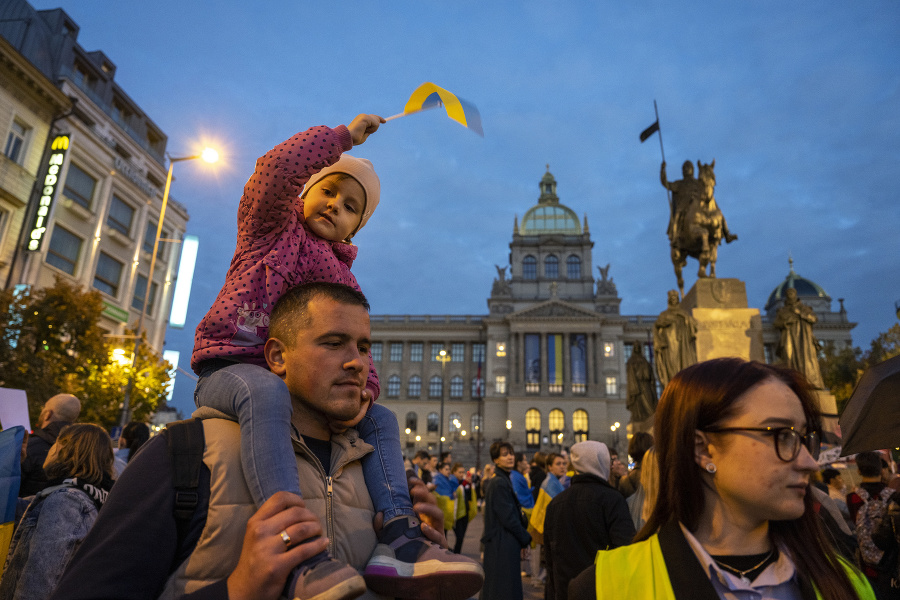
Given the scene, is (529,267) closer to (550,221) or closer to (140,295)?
(550,221)

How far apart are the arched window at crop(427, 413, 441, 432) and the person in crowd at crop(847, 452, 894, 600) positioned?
212 feet

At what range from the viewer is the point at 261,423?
160 cm

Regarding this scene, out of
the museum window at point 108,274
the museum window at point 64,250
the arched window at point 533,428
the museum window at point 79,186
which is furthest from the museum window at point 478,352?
the museum window at point 64,250

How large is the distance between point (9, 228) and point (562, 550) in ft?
88.1

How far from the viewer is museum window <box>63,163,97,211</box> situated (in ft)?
87.6

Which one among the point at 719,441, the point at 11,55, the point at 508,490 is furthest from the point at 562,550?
the point at 11,55

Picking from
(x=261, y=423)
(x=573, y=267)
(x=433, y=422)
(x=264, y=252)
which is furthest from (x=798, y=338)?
(x=573, y=267)

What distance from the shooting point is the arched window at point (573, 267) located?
72375mm

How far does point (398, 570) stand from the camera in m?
1.56

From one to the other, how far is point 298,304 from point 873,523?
5193 millimetres

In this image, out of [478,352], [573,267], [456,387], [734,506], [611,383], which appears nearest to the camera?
[734,506]

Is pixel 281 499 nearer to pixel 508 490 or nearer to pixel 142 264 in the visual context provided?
pixel 508 490

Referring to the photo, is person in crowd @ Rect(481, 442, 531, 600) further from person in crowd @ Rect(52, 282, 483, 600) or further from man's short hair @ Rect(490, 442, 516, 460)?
person in crowd @ Rect(52, 282, 483, 600)

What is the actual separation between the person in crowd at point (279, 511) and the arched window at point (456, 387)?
69.2 meters
